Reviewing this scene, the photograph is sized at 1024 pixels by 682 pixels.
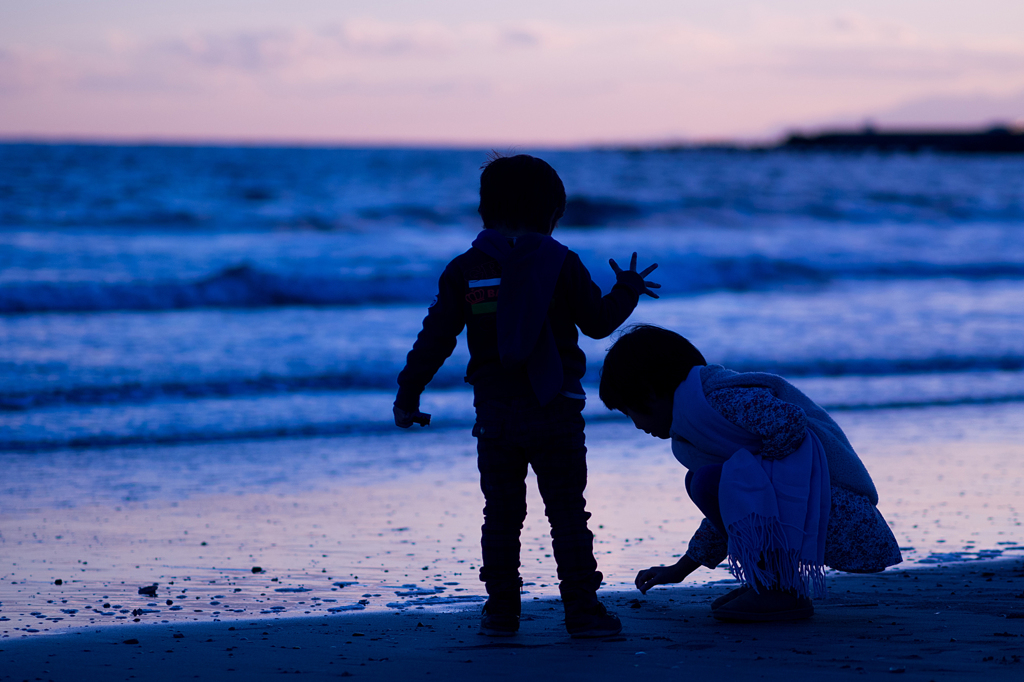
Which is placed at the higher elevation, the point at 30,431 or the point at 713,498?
the point at 713,498

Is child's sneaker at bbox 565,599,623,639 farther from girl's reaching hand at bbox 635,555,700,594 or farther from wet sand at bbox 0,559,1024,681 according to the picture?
girl's reaching hand at bbox 635,555,700,594

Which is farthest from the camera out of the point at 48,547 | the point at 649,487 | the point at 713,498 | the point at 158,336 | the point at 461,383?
the point at 158,336

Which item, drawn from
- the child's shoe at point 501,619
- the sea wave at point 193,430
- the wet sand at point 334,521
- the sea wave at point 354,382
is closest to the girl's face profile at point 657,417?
the child's shoe at point 501,619

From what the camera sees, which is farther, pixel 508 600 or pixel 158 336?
pixel 158 336

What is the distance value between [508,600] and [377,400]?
Answer: 5.23 meters

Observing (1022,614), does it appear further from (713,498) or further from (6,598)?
(6,598)

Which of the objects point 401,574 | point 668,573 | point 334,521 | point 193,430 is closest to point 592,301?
point 668,573

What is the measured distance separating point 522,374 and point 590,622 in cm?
74

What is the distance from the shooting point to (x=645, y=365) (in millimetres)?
3078

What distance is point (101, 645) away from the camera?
3.04 metres

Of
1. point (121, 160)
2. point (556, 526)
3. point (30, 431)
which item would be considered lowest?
point (30, 431)

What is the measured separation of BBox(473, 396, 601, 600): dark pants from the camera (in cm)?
304

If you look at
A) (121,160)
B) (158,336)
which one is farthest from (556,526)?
(121,160)

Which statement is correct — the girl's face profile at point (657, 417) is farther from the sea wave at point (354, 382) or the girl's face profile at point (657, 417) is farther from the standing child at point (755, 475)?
the sea wave at point (354, 382)
